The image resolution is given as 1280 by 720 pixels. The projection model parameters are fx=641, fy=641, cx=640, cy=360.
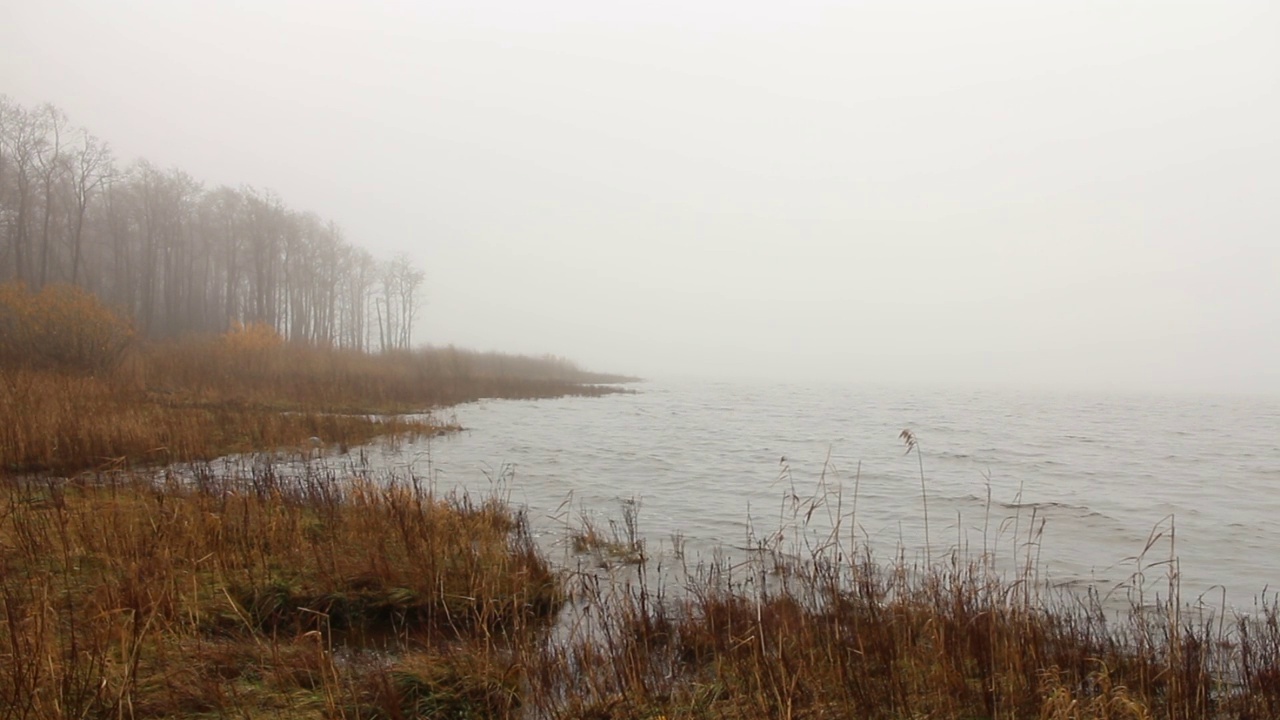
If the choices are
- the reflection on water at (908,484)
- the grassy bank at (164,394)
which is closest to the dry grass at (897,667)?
the reflection on water at (908,484)

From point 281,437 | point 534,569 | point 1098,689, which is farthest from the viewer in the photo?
point 281,437

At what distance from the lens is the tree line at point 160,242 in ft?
130

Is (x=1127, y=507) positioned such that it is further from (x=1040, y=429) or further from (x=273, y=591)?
(x=1040, y=429)

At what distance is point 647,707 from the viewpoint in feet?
12.4

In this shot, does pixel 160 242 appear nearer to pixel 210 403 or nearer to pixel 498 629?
pixel 210 403

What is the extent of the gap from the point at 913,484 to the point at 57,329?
2337 cm

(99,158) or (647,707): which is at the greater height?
(99,158)

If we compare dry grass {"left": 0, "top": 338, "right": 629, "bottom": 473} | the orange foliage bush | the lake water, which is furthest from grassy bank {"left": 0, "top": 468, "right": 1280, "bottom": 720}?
the orange foliage bush

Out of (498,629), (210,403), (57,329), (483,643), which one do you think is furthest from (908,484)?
(57,329)

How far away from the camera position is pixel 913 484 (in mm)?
13680

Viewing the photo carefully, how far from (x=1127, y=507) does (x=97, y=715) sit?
564 inches

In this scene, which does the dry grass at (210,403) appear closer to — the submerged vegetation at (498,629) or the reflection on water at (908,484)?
the submerged vegetation at (498,629)

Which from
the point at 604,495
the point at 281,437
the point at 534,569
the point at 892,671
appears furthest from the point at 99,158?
the point at 892,671

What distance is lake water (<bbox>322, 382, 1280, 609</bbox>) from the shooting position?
8.72 meters
